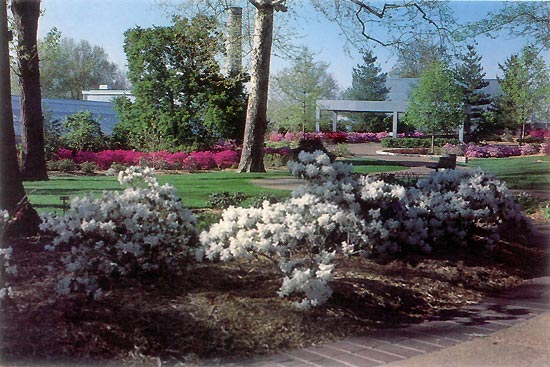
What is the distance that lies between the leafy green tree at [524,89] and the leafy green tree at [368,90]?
1.45 m

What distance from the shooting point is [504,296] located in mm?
6422

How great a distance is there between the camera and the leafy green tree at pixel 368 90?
703 centimetres

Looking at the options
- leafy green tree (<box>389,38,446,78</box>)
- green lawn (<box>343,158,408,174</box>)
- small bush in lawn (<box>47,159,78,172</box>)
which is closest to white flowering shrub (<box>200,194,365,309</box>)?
green lawn (<box>343,158,408,174</box>)

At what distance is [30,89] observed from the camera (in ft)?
18.6

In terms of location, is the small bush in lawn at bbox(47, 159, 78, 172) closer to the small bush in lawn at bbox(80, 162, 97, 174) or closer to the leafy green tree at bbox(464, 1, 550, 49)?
the small bush in lawn at bbox(80, 162, 97, 174)

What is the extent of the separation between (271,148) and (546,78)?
141 inches

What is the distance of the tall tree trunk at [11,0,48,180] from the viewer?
5.62 meters

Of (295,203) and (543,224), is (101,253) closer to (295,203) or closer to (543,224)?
(295,203)

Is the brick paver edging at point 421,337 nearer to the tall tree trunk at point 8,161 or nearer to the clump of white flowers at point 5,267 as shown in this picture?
the clump of white flowers at point 5,267

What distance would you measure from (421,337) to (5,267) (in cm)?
316

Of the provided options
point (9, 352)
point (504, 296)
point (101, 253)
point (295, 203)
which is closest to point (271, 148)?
point (295, 203)

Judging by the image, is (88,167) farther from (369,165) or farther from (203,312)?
(369,165)

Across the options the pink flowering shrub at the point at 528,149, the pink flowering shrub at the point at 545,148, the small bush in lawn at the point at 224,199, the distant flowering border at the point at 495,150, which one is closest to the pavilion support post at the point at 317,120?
the small bush in lawn at the point at 224,199

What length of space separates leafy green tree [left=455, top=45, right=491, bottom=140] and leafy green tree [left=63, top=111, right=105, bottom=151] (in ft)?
13.7
